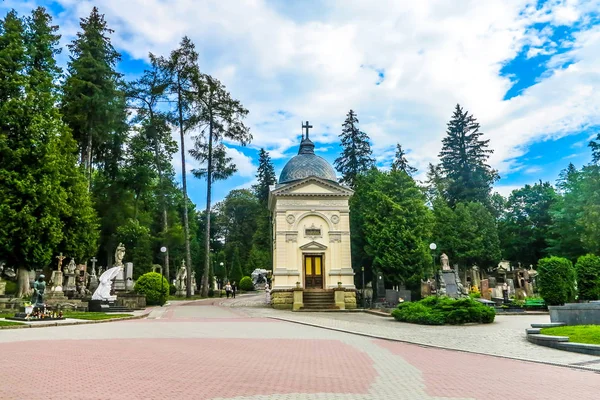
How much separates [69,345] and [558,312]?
50.0 feet

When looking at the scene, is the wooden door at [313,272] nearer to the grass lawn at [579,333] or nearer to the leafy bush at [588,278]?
the leafy bush at [588,278]

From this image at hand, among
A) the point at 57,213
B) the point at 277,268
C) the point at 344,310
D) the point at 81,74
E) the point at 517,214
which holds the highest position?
the point at 81,74

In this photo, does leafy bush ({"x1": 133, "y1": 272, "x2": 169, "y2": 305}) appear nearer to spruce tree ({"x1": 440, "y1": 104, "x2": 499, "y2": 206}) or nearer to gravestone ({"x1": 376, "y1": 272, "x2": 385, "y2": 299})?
gravestone ({"x1": 376, "y1": 272, "x2": 385, "y2": 299})

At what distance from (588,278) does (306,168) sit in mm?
22523

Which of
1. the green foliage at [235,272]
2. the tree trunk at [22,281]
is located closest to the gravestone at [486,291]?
the tree trunk at [22,281]

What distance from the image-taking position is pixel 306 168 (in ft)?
127

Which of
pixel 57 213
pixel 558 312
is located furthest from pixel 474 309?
pixel 57 213

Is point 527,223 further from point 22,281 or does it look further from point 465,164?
point 22,281

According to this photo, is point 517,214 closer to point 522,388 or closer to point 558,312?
point 558,312

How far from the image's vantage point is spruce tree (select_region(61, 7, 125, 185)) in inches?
1438

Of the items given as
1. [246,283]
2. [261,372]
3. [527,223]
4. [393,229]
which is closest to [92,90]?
[393,229]

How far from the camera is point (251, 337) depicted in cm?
1377

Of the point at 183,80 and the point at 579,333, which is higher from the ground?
the point at 183,80

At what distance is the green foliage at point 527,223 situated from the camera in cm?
5356
